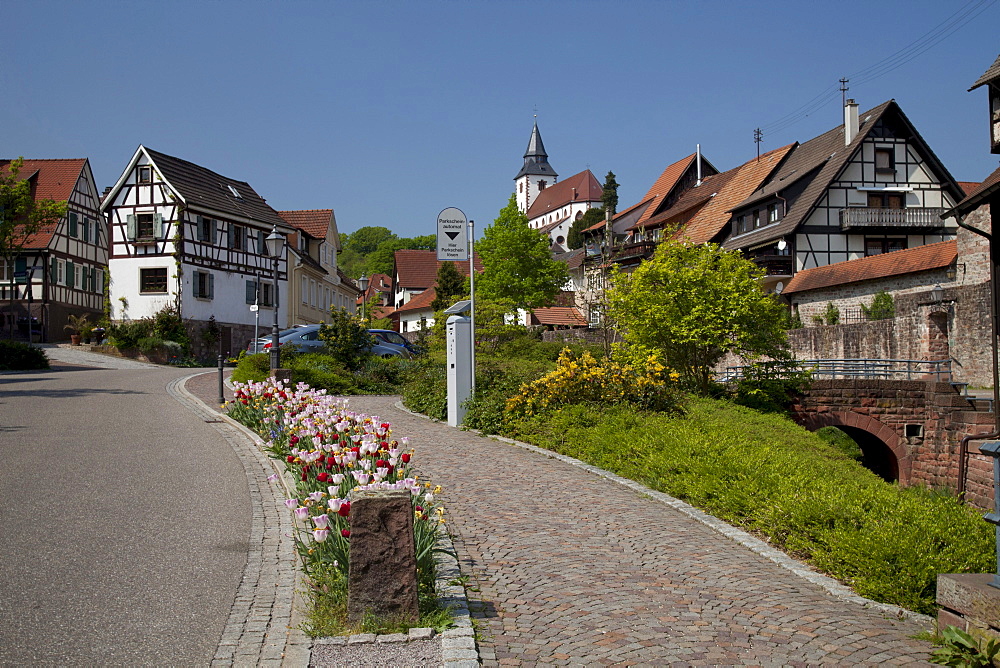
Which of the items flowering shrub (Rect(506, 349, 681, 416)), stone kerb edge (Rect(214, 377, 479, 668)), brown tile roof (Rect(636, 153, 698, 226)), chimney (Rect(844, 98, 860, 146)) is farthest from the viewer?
brown tile roof (Rect(636, 153, 698, 226))

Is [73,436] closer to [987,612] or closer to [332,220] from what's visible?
[987,612]

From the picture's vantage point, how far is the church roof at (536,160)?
15100 cm

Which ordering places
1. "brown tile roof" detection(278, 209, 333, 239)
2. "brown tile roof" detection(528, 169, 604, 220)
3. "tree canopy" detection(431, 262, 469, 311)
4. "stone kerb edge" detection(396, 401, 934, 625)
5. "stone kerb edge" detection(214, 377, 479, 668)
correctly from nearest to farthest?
"stone kerb edge" detection(214, 377, 479, 668) → "stone kerb edge" detection(396, 401, 934, 625) → "brown tile roof" detection(278, 209, 333, 239) → "tree canopy" detection(431, 262, 469, 311) → "brown tile roof" detection(528, 169, 604, 220)

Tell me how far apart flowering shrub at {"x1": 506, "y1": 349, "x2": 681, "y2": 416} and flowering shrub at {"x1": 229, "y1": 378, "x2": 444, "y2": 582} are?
3.80 m

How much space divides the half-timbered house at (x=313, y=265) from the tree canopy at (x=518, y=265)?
30.4 ft

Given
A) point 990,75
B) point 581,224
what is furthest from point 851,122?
point 581,224

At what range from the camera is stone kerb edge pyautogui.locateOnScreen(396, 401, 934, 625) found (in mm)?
5609

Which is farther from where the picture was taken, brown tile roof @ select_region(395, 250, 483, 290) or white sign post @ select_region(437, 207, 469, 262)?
brown tile roof @ select_region(395, 250, 483, 290)

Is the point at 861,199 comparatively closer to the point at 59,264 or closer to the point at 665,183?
the point at 665,183

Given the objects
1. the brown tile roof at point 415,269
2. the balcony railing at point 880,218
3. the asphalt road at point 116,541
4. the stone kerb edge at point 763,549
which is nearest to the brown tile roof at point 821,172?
the balcony railing at point 880,218

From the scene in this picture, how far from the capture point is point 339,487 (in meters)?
5.94

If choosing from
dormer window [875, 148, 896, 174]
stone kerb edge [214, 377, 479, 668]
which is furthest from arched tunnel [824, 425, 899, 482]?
dormer window [875, 148, 896, 174]

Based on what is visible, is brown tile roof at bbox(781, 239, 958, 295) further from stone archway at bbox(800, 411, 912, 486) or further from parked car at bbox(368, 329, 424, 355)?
parked car at bbox(368, 329, 424, 355)

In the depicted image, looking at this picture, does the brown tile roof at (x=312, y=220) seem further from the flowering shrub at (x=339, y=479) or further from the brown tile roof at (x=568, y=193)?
the brown tile roof at (x=568, y=193)
